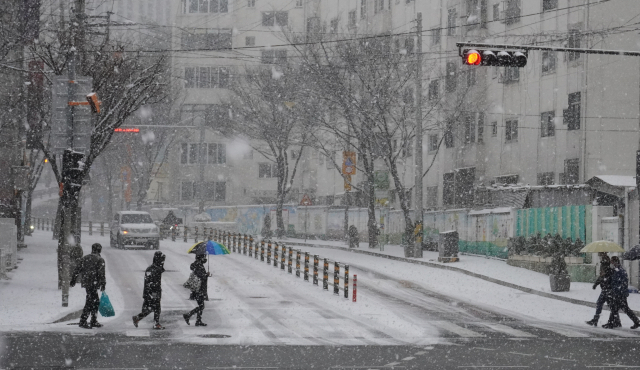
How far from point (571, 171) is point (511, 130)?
210 inches

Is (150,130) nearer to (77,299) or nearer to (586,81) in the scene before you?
(586,81)

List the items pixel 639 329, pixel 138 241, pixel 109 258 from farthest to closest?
pixel 138 241
pixel 109 258
pixel 639 329

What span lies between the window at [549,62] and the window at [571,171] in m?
4.68

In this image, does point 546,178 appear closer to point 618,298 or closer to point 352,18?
point 618,298

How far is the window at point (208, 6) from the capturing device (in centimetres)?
7863

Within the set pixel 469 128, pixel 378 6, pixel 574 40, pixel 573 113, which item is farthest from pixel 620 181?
pixel 378 6

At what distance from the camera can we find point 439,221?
45.1 m

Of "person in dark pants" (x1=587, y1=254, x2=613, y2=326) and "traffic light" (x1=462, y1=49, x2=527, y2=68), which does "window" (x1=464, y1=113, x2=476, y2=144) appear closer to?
"person in dark pants" (x1=587, y1=254, x2=613, y2=326)

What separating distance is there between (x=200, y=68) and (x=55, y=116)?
5676 centimetres

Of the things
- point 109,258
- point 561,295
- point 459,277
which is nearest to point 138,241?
point 109,258

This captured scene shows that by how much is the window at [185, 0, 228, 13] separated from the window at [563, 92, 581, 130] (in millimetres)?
42756

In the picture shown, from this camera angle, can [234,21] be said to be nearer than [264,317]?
No

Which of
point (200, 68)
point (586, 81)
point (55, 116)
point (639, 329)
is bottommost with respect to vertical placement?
point (639, 329)

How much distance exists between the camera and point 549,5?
43.0 meters
